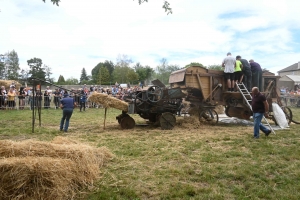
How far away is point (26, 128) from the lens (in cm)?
997

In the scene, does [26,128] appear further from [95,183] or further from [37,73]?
[37,73]

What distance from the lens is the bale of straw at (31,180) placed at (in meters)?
3.32

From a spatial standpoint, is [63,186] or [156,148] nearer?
[63,186]

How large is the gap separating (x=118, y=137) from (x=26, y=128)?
403 cm

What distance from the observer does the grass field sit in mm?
Answer: 4074

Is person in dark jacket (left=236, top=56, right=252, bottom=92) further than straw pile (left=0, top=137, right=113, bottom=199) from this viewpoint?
Yes

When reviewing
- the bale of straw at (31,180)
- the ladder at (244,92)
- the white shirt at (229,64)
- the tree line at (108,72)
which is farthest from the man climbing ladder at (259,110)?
the tree line at (108,72)

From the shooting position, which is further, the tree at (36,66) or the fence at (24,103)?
the tree at (36,66)

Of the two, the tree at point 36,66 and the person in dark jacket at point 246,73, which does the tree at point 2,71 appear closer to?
the tree at point 36,66

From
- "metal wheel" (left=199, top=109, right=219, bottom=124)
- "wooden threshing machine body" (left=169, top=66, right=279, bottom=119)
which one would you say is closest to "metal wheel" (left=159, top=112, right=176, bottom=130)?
"wooden threshing machine body" (left=169, top=66, right=279, bottom=119)

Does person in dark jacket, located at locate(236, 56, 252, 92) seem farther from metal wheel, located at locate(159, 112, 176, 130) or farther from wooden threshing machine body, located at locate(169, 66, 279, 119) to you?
metal wheel, located at locate(159, 112, 176, 130)

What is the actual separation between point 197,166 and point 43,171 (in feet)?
10.1

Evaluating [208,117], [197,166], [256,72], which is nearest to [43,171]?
[197,166]

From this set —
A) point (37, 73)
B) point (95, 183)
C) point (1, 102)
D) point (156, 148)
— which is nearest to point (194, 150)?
point (156, 148)
